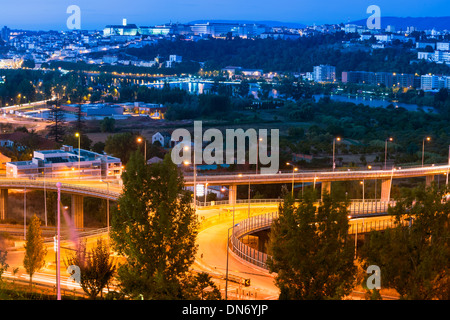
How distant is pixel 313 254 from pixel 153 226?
2.52m

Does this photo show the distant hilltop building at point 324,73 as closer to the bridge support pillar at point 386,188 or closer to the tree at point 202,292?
the bridge support pillar at point 386,188

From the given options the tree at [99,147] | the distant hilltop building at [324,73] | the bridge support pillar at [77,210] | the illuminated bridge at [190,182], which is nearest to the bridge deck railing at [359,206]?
the illuminated bridge at [190,182]

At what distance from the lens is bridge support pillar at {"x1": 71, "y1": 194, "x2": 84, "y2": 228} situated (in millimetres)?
21391

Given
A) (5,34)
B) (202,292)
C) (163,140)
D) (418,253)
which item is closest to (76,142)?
(163,140)

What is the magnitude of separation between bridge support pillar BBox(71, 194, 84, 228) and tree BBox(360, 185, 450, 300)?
1242 cm

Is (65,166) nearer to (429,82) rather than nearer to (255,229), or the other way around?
(255,229)

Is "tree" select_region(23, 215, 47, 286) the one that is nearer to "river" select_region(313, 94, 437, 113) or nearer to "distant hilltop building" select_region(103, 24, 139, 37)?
"river" select_region(313, 94, 437, 113)

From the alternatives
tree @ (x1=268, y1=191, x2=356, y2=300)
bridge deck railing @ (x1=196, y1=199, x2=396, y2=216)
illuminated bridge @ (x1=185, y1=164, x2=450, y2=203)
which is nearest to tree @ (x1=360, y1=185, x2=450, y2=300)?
tree @ (x1=268, y1=191, x2=356, y2=300)

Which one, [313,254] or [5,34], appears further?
[5,34]

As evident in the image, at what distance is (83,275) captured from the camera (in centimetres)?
1095

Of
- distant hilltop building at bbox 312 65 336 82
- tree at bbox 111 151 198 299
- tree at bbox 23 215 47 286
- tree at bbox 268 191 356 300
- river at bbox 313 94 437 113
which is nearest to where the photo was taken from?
tree at bbox 268 191 356 300

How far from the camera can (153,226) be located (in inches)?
430

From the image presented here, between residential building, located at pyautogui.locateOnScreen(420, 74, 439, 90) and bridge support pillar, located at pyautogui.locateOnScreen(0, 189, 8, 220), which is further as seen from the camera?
residential building, located at pyautogui.locateOnScreen(420, 74, 439, 90)
